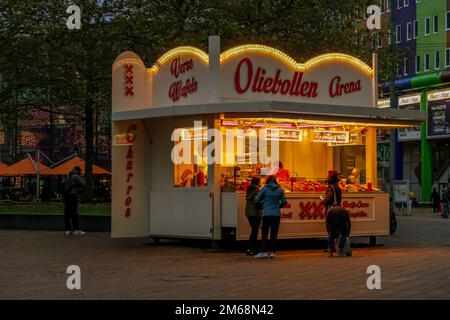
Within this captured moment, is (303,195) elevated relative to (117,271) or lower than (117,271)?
elevated

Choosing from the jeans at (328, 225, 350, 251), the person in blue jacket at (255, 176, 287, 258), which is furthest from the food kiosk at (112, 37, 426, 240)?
the jeans at (328, 225, 350, 251)

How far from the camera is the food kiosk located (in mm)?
19641

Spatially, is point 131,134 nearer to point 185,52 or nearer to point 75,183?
point 185,52

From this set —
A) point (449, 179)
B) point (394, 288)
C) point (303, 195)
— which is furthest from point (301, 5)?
point (449, 179)

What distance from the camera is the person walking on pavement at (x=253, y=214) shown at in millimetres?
18500

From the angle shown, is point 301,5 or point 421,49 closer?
point 301,5

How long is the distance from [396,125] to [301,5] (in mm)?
7587

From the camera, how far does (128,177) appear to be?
2145 centimetres

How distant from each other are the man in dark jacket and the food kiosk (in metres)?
1.40

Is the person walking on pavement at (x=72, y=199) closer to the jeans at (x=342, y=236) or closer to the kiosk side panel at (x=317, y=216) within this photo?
the kiosk side panel at (x=317, y=216)

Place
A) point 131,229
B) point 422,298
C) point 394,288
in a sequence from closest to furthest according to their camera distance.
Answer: point 422,298 → point 394,288 → point 131,229

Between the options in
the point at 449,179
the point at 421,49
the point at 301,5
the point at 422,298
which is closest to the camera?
the point at 422,298

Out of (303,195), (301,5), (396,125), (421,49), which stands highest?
(421,49)

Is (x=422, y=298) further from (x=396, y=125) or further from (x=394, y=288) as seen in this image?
(x=396, y=125)
